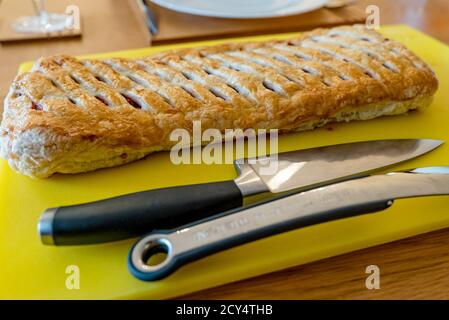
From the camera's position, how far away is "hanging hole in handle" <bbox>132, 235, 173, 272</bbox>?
60cm

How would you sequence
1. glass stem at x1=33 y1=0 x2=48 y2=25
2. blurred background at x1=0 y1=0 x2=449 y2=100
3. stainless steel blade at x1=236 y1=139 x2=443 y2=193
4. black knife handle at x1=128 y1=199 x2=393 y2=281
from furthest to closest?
glass stem at x1=33 y1=0 x2=48 y2=25
blurred background at x1=0 y1=0 x2=449 y2=100
stainless steel blade at x1=236 y1=139 x2=443 y2=193
black knife handle at x1=128 y1=199 x2=393 y2=281

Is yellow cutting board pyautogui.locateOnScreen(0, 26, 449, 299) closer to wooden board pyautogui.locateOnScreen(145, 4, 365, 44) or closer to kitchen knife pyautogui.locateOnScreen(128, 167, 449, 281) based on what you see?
kitchen knife pyautogui.locateOnScreen(128, 167, 449, 281)

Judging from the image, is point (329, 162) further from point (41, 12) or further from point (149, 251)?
point (41, 12)

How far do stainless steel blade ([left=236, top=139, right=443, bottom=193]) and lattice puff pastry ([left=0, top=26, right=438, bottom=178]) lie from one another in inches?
4.3

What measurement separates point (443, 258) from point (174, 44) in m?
1.07

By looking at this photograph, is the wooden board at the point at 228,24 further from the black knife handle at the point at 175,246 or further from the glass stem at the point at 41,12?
the black knife handle at the point at 175,246

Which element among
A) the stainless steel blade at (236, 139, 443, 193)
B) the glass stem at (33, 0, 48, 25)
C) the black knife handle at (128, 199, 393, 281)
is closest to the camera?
the black knife handle at (128, 199, 393, 281)

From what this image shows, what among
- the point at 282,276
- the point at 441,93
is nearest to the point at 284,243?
the point at 282,276

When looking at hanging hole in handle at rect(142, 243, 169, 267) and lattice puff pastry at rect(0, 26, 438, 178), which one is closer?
hanging hole in handle at rect(142, 243, 169, 267)

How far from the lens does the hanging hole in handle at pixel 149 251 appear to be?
1.96ft

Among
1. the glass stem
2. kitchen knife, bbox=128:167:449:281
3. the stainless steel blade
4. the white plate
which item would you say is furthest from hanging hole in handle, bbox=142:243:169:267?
the glass stem

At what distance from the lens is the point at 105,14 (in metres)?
1.64

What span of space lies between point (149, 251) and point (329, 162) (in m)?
0.40

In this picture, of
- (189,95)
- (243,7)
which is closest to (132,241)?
(189,95)
